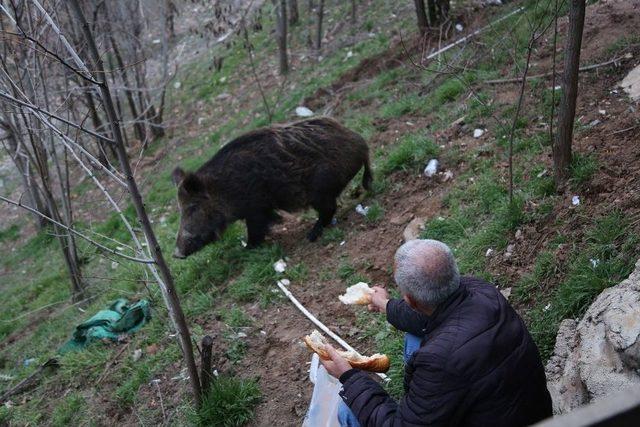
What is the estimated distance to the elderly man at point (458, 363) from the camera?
9.16 ft

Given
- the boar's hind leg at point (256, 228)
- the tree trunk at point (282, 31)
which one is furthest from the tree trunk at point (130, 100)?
the boar's hind leg at point (256, 228)

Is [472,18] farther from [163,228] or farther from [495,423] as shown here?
[495,423]

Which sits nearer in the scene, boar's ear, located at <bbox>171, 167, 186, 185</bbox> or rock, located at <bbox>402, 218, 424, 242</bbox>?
rock, located at <bbox>402, 218, 424, 242</bbox>

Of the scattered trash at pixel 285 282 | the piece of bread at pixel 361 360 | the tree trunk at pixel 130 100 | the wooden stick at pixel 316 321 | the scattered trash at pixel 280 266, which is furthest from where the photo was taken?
the tree trunk at pixel 130 100

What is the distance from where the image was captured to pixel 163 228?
9469 mm

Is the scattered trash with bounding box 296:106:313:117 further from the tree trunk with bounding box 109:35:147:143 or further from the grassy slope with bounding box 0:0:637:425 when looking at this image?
the tree trunk with bounding box 109:35:147:143

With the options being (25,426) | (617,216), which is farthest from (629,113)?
(25,426)

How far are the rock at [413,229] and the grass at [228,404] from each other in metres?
2.22

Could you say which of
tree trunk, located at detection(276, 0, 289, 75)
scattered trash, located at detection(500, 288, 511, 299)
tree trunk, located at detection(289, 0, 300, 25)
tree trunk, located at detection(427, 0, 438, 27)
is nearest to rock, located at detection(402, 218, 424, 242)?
scattered trash, located at detection(500, 288, 511, 299)

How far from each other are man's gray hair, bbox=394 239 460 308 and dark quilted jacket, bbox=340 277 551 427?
0.07 metres

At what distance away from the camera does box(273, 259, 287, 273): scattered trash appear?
6.50m

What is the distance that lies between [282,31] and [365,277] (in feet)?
29.0

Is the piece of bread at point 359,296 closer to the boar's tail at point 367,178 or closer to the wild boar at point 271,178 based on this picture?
the wild boar at point 271,178

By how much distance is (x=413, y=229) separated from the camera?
6.10 metres
